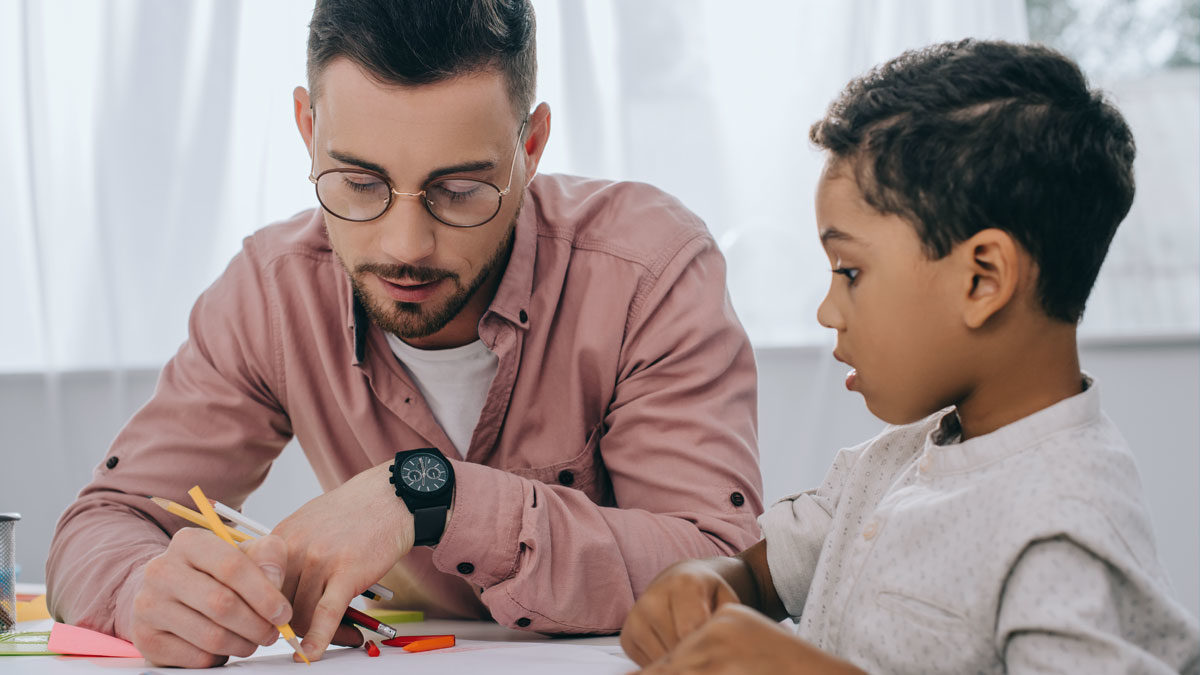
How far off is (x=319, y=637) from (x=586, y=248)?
65 centimetres

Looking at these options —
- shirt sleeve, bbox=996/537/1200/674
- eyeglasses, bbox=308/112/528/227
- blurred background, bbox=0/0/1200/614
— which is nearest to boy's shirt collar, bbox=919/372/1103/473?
shirt sleeve, bbox=996/537/1200/674

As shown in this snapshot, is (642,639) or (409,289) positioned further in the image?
(409,289)

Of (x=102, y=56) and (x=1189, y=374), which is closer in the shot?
(x=1189, y=374)

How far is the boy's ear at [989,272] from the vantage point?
29.7 inches

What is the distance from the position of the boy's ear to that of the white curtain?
183 cm

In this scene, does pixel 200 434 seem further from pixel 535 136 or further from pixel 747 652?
pixel 747 652

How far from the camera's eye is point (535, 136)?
136 cm

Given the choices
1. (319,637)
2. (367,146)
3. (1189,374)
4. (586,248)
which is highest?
(367,146)

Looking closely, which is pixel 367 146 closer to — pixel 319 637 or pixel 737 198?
pixel 319 637

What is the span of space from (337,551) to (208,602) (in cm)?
11

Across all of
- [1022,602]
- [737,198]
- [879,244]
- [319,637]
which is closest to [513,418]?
[319,637]

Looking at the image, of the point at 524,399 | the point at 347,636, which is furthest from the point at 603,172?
the point at 347,636

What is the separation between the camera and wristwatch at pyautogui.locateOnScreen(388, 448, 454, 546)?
990mm

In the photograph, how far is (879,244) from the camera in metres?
0.80
